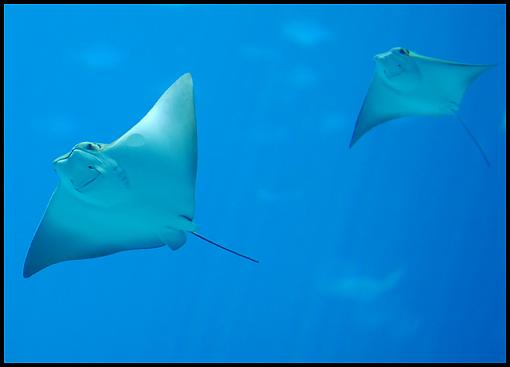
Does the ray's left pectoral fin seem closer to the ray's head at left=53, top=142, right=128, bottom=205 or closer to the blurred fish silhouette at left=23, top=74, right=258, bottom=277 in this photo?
the blurred fish silhouette at left=23, top=74, right=258, bottom=277

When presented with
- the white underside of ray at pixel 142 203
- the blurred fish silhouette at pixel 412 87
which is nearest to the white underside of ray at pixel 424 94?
the blurred fish silhouette at pixel 412 87

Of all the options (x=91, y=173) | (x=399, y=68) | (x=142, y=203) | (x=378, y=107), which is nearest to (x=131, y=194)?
(x=142, y=203)

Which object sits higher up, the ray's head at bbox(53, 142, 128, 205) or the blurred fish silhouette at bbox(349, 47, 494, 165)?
the blurred fish silhouette at bbox(349, 47, 494, 165)

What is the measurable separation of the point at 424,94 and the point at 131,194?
353 cm

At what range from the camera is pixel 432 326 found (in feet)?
35.9

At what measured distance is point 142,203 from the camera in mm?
3369

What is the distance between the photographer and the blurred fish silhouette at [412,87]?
16.4ft

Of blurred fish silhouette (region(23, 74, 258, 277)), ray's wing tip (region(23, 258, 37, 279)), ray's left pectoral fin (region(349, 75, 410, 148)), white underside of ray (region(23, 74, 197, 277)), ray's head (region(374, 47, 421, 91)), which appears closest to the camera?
blurred fish silhouette (region(23, 74, 258, 277))

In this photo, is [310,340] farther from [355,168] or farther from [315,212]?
[355,168]

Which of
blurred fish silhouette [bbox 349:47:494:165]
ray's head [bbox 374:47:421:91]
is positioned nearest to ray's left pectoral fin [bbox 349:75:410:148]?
blurred fish silhouette [bbox 349:47:494:165]

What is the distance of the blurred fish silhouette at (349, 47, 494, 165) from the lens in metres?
4.99

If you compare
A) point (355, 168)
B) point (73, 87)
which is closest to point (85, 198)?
point (73, 87)

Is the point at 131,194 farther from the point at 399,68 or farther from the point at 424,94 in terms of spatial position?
the point at 424,94

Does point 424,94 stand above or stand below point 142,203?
above
